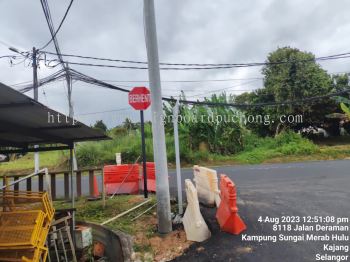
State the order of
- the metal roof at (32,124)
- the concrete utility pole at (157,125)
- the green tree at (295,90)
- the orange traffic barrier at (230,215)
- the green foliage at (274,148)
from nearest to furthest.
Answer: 1. the metal roof at (32,124)
2. the orange traffic barrier at (230,215)
3. the concrete utility pole at (157,125)
4. the green foliage at (274,148)
5. the green tree at (295,90)

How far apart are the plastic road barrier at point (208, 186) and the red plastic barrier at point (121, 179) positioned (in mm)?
2867

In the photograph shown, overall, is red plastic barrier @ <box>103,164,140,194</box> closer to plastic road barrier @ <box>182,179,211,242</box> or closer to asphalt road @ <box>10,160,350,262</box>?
asphalt road @ <box>10,160,350,262</box>

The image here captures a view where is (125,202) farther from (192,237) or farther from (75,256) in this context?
(192,237)

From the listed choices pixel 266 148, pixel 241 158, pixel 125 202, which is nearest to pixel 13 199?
pixel 125 202

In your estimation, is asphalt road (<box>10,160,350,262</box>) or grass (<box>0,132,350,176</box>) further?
grass (<box>0,132,350,176</box>)

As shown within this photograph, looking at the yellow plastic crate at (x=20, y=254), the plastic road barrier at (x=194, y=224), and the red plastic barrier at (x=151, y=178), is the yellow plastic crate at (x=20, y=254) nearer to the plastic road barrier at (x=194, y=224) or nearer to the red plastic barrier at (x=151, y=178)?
the plastic road barrier at (x=194, y=224)

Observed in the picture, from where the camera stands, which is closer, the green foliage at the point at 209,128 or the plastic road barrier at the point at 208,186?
the plastic road barrier at the point at 208,186

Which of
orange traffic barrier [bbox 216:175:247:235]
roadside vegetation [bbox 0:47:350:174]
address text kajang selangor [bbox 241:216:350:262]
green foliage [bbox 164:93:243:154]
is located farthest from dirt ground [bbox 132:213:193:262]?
green foliage [bbox 164:93:243:154]

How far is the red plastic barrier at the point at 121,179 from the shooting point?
10.4 meters

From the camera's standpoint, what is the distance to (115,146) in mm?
22891

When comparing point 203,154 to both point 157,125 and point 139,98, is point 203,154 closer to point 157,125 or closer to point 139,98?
point 139,98

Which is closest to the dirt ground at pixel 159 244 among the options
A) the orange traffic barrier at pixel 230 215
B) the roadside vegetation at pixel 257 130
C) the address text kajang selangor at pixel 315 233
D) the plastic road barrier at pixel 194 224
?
the plastic road barrier at pixel 194 224

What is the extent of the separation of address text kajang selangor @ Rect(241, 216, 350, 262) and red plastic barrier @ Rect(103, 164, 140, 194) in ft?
16.2

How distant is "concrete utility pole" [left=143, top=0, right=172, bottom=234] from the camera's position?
6375 mm
